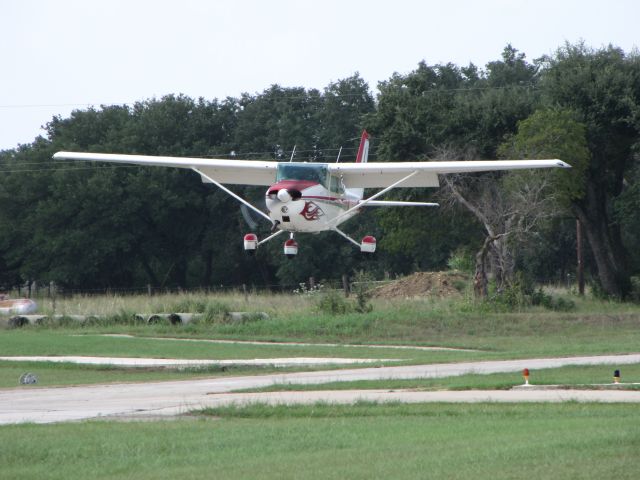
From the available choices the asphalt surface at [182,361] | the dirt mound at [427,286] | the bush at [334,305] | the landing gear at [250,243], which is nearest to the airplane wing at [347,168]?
the landing gear at [250,243]

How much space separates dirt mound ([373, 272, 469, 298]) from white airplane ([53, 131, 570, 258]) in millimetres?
13756

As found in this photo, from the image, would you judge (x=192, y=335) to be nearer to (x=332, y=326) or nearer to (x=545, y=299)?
(x=332, y=326)

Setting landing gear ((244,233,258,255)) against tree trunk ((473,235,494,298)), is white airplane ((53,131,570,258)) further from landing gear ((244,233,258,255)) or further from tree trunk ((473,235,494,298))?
tree trunk ((473,235,494,298))

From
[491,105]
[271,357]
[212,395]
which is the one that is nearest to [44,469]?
[212,395]

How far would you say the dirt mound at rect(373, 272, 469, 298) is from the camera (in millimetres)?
49062

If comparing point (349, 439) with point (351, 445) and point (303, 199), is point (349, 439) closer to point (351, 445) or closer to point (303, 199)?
point (351, 445)

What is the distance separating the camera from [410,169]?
32594mm

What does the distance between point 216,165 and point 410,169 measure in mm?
6313

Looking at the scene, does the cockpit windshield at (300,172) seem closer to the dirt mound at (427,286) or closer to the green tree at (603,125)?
the green tree at (603,125)

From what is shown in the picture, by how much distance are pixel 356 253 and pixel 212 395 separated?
52.2m

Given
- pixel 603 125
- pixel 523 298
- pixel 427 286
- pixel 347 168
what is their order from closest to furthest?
1. pixel 347 168
2. pixel 523 298
3. pixel 603 125
4. pixel 427 286

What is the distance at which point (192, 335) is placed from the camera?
36000 millimetres

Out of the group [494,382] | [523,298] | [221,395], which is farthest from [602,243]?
[221,395]

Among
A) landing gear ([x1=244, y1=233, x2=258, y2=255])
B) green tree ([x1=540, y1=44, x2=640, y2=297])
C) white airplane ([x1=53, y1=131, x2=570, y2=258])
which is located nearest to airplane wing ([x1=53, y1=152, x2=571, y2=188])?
white airplane ([x1=53, y1=131, x2=570, y2=258])
